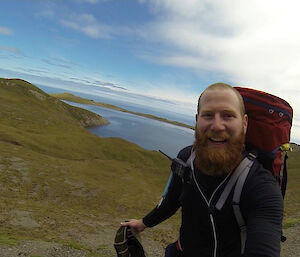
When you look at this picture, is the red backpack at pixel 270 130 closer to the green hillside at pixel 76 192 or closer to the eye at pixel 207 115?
the eye at pixel 207 115

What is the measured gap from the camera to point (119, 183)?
52.3m

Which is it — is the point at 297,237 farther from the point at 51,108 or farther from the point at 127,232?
the point at 51,108

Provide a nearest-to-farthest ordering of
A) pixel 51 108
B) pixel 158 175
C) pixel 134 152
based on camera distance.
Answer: pixel 158 175
pixel 134 152
pixel 51 108

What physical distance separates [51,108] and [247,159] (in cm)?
17199

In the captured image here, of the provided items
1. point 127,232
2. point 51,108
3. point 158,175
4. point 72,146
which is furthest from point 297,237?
point 51,108

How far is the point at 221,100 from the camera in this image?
313 centimetres

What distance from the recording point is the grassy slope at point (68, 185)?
80.7 ft

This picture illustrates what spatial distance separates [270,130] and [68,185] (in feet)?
142

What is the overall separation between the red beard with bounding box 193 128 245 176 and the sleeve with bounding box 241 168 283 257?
30cm

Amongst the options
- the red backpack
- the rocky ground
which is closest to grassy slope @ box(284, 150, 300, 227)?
the rocky ground

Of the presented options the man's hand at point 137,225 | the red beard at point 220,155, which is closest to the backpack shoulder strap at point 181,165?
the red beard at point 220,155

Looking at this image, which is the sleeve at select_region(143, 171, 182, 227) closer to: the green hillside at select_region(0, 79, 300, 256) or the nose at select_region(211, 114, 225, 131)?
the nose at select_region(211, 114, 225, 131)

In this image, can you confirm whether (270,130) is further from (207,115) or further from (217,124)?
(207,115)

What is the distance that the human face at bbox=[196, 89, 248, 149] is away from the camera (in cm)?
305
